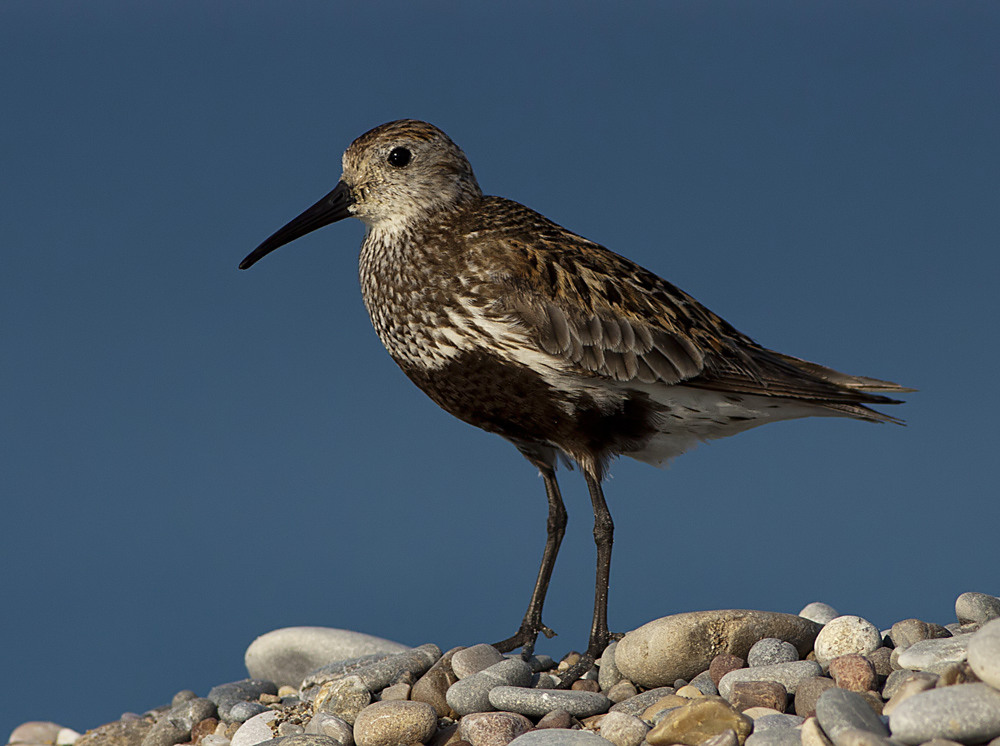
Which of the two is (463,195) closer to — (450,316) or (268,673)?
(450,316)

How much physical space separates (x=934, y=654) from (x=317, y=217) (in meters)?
4.16

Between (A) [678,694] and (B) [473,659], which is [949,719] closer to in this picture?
(A) [678,694]

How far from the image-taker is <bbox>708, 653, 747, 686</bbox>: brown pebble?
5441mm

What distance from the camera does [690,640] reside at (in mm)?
5586

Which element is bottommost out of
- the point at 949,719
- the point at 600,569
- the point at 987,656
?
the point at 949,719

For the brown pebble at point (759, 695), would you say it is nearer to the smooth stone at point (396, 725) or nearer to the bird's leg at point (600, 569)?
the bird's leg at point (600, 569)

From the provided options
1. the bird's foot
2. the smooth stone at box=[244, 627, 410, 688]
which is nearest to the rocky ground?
the bird's foot

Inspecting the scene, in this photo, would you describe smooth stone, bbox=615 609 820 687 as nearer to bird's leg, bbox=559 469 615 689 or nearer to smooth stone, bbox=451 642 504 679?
bird's leg, bbox=559 469 615 689

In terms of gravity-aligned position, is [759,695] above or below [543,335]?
below

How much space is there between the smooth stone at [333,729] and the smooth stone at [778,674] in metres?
1.93

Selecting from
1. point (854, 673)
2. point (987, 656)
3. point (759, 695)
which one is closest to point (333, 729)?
point (759, 695)

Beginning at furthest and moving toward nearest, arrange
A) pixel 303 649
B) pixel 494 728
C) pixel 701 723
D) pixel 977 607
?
pixel 303 649, pixel 977 607, pixel 494 728, pixel 701 723

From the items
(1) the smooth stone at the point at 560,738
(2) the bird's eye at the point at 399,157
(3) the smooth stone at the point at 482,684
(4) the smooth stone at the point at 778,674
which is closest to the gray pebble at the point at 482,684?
(3) the smooth stone at the point at 482,684

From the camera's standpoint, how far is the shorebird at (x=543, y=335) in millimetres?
5672
